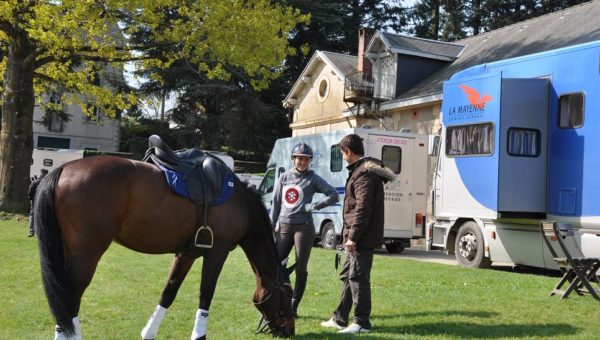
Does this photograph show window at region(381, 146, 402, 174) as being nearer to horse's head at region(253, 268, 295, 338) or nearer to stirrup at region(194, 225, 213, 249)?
horse's head at region(253, 268, 295, 338)

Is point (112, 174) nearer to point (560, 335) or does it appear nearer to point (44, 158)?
point (560, 335)

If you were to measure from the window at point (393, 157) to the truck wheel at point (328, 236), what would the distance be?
2106mm

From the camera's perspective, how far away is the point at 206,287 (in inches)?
216

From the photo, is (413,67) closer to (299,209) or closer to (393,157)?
(393,157)

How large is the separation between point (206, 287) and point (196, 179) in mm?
896

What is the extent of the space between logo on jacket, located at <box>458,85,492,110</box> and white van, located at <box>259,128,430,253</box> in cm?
340

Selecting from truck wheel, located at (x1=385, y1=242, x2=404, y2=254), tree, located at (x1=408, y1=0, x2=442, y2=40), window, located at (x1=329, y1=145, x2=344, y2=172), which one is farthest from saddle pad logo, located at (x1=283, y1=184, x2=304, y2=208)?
tree, located at (x1=408, y1=0, x2=442, y2=40)

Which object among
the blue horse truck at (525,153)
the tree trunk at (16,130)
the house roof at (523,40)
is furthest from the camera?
the house roof at (523,40)

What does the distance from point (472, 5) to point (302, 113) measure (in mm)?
14499

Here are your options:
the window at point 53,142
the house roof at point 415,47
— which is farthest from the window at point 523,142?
the window at point 53,142

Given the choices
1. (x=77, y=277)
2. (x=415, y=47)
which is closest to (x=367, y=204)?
(x=77, y=277)

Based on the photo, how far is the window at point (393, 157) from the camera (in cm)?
1600

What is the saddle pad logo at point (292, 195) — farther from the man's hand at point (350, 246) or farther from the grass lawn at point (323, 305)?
the grass lawn at point (323, 305)

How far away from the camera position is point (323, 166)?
16.7 m
